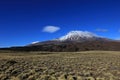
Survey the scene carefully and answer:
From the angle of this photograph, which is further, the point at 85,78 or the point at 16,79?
the point at 85,78

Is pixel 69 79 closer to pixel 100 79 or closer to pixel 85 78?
pixel 85 78

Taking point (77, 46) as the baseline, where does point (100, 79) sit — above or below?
below

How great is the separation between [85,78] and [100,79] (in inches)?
46.0

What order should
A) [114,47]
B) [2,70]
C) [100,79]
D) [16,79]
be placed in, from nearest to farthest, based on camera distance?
[16,79] < [100,79] < [2,70] < [114,47]

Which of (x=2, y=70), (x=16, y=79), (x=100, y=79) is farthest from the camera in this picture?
(x=2, y=70)

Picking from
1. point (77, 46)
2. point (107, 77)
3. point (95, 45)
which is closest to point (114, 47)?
point (95, 45)

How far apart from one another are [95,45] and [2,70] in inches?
2455

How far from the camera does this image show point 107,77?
54.8 feet

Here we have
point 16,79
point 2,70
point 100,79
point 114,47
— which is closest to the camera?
point 16,79

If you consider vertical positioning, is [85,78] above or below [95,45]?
below

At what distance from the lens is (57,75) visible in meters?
16.8

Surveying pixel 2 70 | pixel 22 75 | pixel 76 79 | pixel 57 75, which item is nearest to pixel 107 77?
pixel 76 79

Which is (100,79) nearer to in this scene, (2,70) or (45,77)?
(45,77)

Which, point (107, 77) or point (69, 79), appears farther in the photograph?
point (107, 77)
